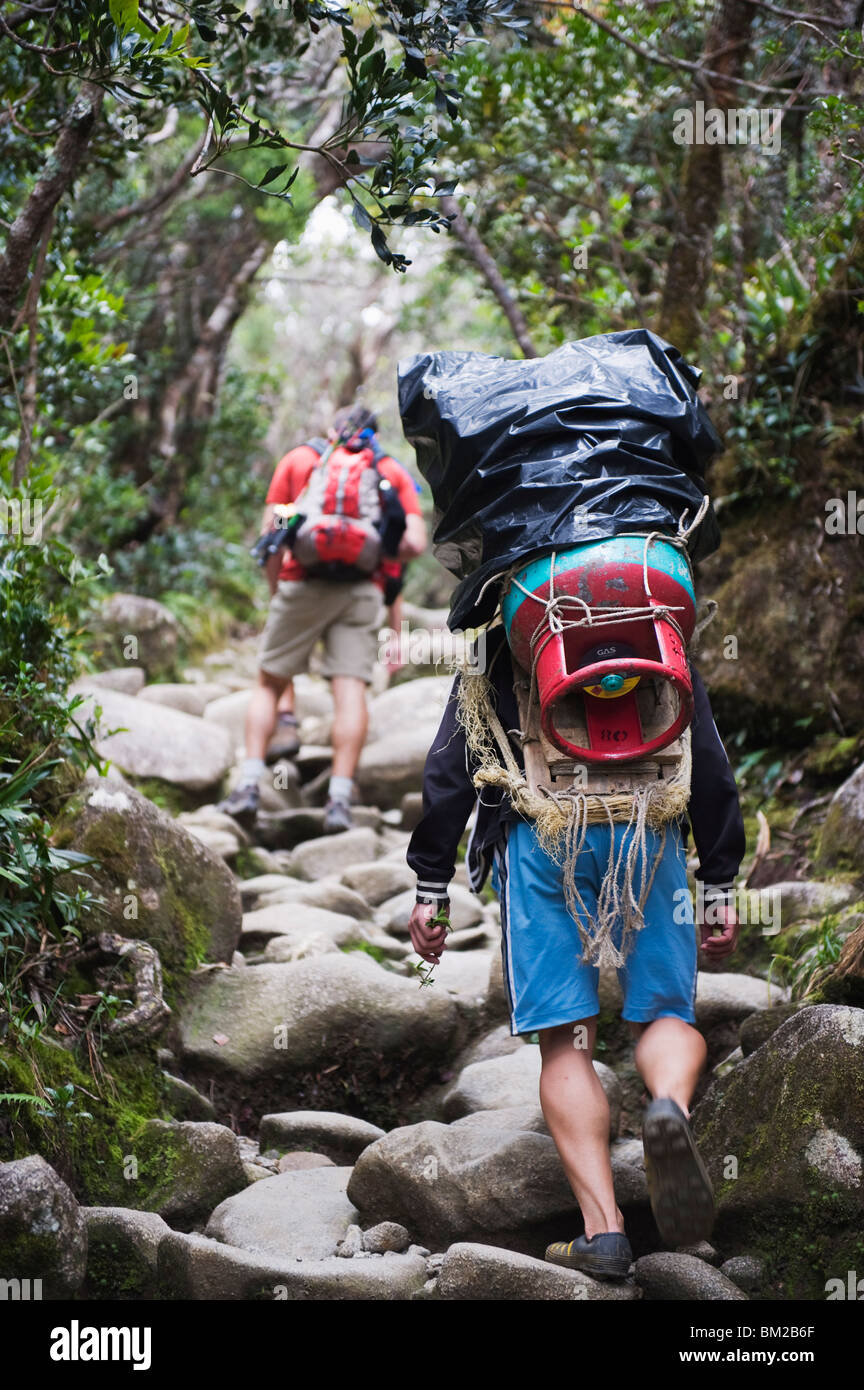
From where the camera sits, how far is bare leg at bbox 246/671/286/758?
20.7 ft

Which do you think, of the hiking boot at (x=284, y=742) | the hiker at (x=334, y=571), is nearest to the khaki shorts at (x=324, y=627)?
the hiker at (x=334, y=571)

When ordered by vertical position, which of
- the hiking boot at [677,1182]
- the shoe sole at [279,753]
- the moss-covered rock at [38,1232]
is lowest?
the shoe sole at [279,753]

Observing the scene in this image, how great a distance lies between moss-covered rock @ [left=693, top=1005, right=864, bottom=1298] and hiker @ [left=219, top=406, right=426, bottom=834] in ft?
11.7

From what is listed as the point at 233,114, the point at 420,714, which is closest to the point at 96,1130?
the point at 233,114

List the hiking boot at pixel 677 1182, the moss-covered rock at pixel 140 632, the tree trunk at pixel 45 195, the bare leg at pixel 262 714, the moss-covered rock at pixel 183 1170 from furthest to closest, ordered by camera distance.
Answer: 1. the moss-covered rock at pixel 140 632
2. the bare leg at pixel 262 714
3. the tree trunk at pixel 45 195
4. the moss-covered rock at pixel 183 1170
5. the hiking boot at pixel 677 1182

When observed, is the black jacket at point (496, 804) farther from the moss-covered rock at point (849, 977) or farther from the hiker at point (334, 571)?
the hiker at point (334, 571)

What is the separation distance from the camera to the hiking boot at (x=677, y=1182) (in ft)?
7.63

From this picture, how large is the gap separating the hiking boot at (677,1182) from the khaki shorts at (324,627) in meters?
4.47

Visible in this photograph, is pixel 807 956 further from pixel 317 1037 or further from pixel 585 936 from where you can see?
pixel 317 1037

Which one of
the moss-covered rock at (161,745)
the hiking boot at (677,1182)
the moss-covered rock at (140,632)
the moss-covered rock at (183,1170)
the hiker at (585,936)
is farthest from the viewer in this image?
the moss-covered rock at (140,632)

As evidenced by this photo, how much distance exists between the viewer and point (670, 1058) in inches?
106

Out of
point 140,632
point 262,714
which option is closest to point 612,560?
point 262,714

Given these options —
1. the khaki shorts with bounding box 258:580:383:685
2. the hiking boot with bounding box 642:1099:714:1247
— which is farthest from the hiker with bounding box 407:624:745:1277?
the khaki shorts with bounding box 258:580:383:685

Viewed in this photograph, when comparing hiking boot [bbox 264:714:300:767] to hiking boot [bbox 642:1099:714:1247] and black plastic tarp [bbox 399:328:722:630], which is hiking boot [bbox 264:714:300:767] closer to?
black plastic tarp [bbox 399:328:722:630]
